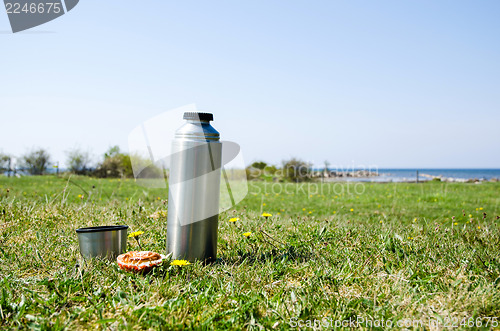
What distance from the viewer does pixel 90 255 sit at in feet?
9.50

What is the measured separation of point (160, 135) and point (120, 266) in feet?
5.00

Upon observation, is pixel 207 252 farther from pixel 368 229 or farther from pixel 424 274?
pixel 368 229

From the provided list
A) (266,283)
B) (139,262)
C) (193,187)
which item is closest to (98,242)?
(139,262)

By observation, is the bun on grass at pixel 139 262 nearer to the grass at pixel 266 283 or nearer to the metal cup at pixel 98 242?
the grass at pixel 266 283

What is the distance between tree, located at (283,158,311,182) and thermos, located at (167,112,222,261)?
16557 millimetres

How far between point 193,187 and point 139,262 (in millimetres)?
665

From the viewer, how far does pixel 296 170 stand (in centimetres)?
1942

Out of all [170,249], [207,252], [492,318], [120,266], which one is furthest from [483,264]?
[120,266]

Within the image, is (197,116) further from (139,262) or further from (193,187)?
(139,262)

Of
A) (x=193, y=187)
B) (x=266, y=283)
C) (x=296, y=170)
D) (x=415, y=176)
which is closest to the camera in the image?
(x=266, y=283)

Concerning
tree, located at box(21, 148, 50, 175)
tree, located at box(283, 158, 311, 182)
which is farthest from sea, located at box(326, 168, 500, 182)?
tree, located at box(21, 148, 50, 175)

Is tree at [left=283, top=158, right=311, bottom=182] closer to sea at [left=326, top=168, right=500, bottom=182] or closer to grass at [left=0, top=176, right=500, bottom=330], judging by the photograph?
sea at [left=326, top=168, right=500, bottom=182]

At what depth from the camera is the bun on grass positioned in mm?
2582

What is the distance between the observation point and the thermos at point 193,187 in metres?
2.91
